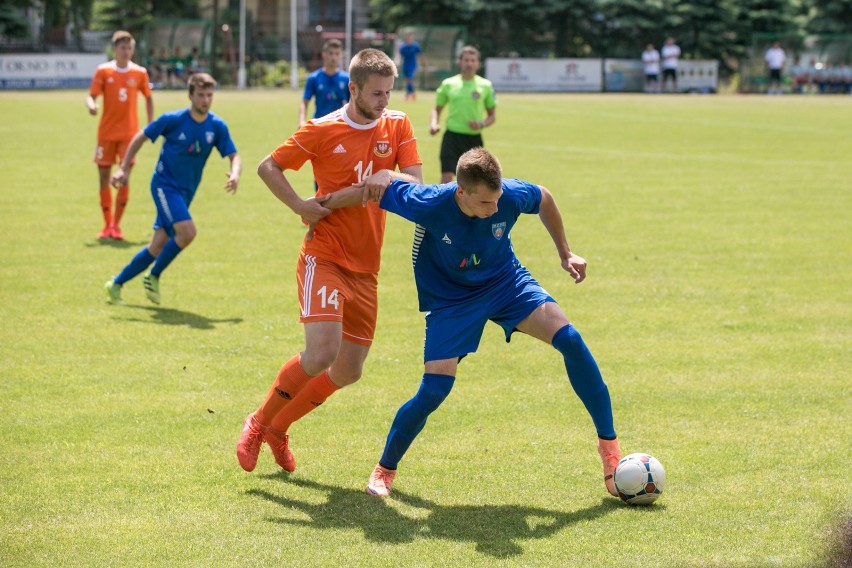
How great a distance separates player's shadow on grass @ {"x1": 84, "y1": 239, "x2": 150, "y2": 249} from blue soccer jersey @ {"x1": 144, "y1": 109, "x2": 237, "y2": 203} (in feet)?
9.55

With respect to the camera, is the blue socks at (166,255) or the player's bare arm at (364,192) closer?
the player's bare arm at (364,192)

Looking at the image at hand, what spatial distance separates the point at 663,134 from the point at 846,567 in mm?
23512

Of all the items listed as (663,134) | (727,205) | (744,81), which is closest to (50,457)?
(727,205)

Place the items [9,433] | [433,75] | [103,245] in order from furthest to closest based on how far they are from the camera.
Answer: [433,75] → [103,245] → [9,433]

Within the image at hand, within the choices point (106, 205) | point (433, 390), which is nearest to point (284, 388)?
point (433, 390)

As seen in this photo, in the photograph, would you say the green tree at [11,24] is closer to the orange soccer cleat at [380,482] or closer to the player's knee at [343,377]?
the player's knee at [343,377]

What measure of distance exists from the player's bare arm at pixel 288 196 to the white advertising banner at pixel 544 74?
1698 inches

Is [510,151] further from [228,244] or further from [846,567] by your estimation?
[846,567]

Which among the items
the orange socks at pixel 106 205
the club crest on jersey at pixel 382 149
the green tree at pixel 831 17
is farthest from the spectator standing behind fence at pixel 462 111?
the green tree at pixel 831 17

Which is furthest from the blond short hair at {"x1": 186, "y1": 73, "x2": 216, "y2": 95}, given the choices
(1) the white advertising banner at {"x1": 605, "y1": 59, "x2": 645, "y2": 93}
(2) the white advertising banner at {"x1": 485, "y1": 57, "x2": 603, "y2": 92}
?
(1) the white advertising banner at {"x1": 605, "y1": 59, "x2": 645, "y2": 93}

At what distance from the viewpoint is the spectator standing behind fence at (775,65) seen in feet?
157

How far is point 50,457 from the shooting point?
19.6ft

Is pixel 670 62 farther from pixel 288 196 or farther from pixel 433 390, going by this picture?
pixel 433 390

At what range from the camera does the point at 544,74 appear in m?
49.1
